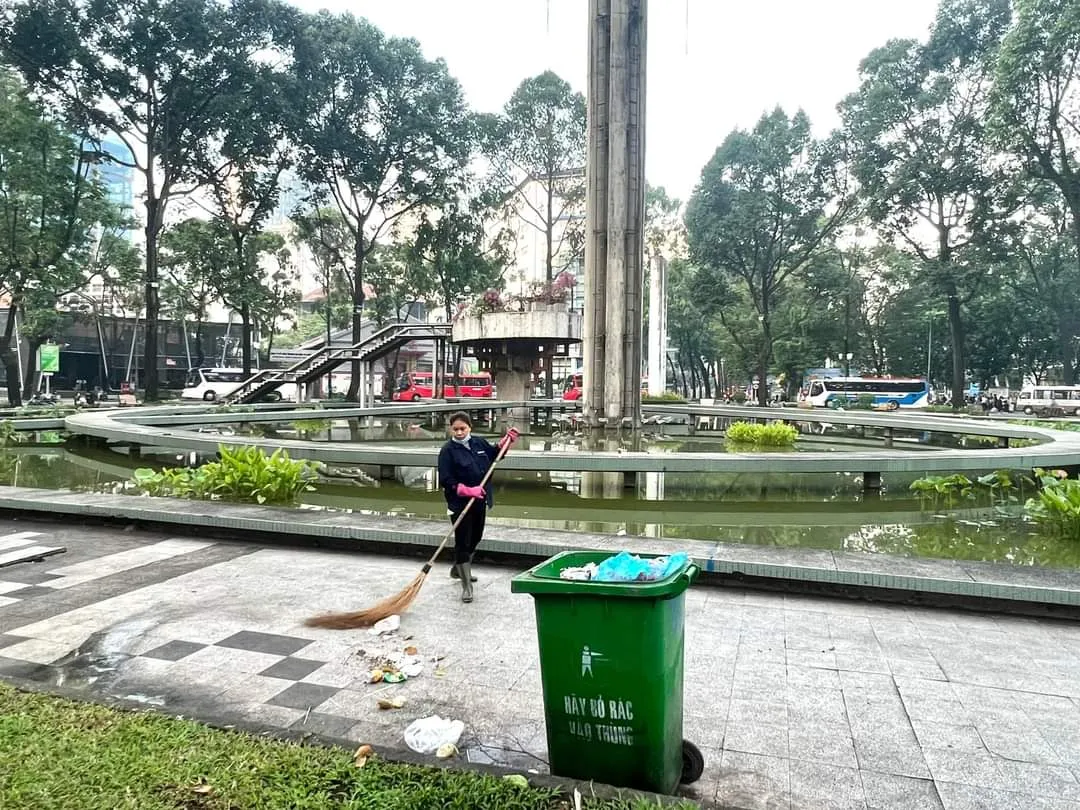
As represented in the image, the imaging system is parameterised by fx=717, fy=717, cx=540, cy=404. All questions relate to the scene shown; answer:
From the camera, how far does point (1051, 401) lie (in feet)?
123

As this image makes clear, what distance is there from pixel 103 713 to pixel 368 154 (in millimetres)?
31904

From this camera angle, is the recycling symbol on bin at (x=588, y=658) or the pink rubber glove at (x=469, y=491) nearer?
the recycling symbol on bin at (x=588, y=658)

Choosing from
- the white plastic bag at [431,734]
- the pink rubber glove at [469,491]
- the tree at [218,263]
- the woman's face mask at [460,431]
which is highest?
the tree at [218,263]

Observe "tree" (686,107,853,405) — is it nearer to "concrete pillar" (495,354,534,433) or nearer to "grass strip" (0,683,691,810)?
"concrete pillar" (495,354,534,433)

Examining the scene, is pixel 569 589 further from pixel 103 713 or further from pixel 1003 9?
pixel 1003 9

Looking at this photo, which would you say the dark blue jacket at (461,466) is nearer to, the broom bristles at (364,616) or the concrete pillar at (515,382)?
the broom bristles at (364,616)

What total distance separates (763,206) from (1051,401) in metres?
18.5

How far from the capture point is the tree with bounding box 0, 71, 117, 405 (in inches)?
1006

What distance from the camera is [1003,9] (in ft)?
95.5

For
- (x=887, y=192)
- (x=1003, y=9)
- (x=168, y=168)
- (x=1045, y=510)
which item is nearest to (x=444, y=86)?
(x=168, y=168)

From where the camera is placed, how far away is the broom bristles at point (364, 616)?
15.2 feet

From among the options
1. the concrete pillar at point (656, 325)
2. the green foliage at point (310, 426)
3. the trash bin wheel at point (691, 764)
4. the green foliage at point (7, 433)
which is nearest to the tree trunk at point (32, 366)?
the green foliage at point (7, 433)

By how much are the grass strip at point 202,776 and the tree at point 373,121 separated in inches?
1153

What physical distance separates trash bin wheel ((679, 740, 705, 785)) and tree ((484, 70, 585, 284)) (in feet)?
107
